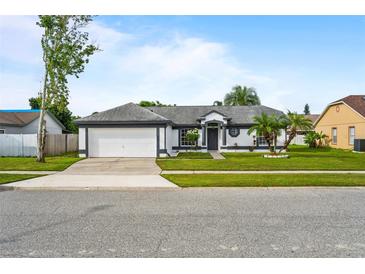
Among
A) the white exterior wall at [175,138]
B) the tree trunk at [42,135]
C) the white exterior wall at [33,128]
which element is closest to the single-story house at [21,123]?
the white exterior wall at [33,128]

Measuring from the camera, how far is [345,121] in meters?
27.1

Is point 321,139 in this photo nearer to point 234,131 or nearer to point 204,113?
point 234,131

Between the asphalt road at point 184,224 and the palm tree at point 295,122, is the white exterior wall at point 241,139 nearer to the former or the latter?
the palm tree at point 295,122

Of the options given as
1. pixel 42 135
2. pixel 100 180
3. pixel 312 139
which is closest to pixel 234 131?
pixel 312 139

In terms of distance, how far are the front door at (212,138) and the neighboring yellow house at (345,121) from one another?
1260cm

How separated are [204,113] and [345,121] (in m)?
13.7

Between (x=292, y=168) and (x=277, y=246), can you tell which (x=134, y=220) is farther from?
(x=292, y=168)

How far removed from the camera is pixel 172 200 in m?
7.82

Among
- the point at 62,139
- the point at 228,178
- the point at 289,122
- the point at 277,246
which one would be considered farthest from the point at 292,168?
the point at 62,139

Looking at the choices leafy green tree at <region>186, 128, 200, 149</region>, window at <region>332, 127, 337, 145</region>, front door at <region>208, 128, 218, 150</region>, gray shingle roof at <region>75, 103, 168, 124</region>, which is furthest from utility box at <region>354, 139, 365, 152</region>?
gray shingle roof at <region>75, 103, 168, 124</region>

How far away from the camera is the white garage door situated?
2052 cm

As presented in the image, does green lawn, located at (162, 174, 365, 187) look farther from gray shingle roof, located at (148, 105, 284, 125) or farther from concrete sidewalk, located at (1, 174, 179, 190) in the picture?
gray shingle roof, located at (148, 105, 284, 125)

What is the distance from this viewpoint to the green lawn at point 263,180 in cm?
985
